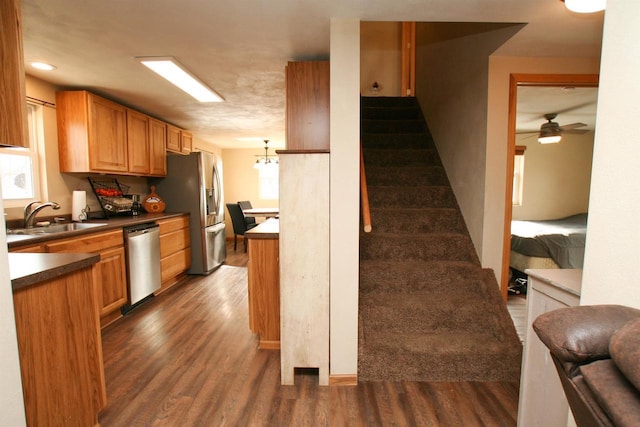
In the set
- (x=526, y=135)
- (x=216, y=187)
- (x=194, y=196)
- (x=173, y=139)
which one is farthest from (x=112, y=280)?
(x=526, y=135)

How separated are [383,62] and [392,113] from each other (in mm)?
1009

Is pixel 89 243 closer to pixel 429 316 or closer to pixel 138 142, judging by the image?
pixel 138 142

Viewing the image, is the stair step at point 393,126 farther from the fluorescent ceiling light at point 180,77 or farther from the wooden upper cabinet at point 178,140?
the wooden upper cabinet at point 178,140

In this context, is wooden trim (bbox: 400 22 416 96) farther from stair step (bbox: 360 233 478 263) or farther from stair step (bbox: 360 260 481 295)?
stair step (bbox: 360 260 481 295)

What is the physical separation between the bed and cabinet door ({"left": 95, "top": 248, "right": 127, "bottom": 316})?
4.24 meters

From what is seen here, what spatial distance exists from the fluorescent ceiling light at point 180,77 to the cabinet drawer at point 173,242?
170 cm

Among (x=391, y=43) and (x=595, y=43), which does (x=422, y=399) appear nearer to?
(x=595, y=43)

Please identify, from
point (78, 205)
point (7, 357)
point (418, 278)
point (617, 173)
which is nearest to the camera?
point (617, 173)

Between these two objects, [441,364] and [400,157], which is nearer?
[441,364]

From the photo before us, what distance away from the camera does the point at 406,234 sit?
8.82 ft

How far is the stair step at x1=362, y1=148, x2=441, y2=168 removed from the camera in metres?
3.37

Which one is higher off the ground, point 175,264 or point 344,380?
point 175,264

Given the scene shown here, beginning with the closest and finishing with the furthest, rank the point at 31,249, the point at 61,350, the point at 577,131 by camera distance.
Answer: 1. the point at 61,350
2. the point at 31,249
3. the point at 577,131

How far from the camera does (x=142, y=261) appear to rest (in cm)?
309
